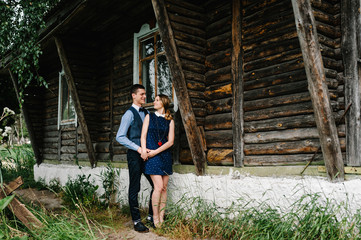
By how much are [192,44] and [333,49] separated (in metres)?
1.89

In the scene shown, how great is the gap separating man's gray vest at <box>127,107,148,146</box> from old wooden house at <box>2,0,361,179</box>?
1.89ft

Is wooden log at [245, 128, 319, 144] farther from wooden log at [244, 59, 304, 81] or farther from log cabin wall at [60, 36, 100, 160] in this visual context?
log cabin wall at [60, 36, 100, 160]

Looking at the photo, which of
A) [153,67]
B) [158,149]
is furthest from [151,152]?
[153,67]

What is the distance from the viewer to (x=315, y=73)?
2.83 meters

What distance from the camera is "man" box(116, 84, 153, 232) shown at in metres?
3.88

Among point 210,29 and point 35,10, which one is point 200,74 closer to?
point 210,29

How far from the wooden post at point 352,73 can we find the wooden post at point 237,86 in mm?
1285

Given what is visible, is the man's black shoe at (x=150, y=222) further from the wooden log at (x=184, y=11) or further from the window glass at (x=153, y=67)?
the wooden log at (x=184, y=11)

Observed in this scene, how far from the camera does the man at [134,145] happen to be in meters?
3.88

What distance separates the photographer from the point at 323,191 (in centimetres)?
313

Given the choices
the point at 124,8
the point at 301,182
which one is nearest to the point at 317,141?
the point at 301,182

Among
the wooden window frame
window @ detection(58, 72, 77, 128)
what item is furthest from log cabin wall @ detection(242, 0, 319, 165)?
window @ detection(58, 72, 77, 128)

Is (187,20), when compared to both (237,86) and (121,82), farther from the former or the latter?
(121,82)

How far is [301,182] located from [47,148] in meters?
7.85
